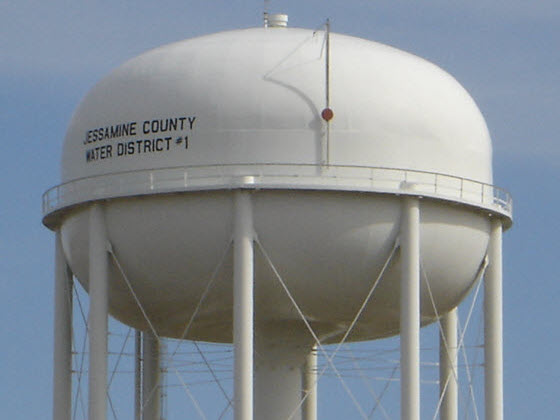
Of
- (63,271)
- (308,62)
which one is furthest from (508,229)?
(63,271)

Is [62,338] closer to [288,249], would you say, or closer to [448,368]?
[288,249]

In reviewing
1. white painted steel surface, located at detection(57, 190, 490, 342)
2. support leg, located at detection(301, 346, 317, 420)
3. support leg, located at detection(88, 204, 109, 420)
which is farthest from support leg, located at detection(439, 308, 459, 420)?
support leg, located at detection(88, 204, 109, 420)

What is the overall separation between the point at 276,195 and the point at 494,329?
191 inches

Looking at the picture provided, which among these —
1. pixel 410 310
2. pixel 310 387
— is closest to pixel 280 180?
pixel 410 310

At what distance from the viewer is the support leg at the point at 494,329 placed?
37500 mm

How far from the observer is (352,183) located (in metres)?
35.5

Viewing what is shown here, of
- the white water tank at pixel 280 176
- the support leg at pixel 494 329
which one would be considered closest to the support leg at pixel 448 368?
the support leg at pixel 494 329

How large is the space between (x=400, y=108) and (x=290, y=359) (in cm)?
527

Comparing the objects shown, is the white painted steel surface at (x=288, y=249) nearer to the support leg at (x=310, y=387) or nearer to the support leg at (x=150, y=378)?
the support leg at (x=150, y=378)

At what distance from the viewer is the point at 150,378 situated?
3997cm

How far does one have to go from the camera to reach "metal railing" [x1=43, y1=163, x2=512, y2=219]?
3541 centimetres

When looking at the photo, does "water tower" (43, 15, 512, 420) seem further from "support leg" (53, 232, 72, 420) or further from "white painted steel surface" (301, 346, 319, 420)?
"white painted steel surface" (301, 346, 319, 420)

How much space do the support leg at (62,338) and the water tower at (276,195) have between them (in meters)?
0.73

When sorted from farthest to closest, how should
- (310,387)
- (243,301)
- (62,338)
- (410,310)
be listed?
1. (310,387)
2. (62,338)
3. (410,310)
4. (243,301)
